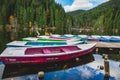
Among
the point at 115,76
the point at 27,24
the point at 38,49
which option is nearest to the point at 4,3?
the point at 27,24

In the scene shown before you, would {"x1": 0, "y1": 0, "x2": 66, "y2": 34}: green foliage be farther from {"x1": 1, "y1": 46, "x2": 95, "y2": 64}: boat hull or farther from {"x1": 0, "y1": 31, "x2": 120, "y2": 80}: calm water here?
{"x1": 0, "y1": 31, "x2": 120, "y2": 80}: calm water

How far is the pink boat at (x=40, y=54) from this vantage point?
24.9m

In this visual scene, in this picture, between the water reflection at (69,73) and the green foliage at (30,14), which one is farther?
the green foliage at (30,14)

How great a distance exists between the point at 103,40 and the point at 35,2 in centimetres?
12302

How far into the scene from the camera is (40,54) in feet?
86.2

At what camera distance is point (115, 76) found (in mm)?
22656

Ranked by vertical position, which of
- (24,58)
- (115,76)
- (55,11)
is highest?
(55,11)

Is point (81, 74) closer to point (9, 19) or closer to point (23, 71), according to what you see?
point (23, 71)

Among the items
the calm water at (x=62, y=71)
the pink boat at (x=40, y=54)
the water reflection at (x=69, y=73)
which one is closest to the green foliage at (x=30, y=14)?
the pink boat at (x=40, y=54)

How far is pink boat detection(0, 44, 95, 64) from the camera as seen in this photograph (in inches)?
982

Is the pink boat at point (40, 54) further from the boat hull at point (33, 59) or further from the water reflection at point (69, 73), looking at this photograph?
the water reflection at point (69, 73)

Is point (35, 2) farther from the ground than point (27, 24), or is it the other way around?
point (35, 2)

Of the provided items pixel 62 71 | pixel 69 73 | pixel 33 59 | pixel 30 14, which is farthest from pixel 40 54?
pixel 30 14

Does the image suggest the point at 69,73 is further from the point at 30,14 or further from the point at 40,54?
the point at 30,14
